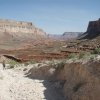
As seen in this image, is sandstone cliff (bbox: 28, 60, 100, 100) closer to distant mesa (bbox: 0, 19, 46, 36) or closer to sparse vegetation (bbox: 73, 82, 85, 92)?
sparse vegetation (bbox: 73, 82, 85, 92)

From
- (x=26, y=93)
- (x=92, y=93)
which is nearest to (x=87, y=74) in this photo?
(x=92, y=93)

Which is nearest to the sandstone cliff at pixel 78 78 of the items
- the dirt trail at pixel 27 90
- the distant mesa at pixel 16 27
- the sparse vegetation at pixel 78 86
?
the sparse vegetation at pixel 78 86

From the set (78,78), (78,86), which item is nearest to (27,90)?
(78,78)

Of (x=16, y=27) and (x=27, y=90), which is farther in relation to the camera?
(x=16, y=27)

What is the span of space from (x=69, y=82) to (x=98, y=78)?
12.3ft

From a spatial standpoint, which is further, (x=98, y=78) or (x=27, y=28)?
(x=27, y=28)

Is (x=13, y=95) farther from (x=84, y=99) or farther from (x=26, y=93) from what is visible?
(x=84, y=99)

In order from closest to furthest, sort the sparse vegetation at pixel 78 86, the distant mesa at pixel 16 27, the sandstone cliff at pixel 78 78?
the sandstone cliff at pixel 78 78, the sparse vegetation at pixel 78 86, the distant mesa at pixel 16 27

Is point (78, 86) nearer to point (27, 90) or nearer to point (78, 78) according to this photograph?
point (78, 78)

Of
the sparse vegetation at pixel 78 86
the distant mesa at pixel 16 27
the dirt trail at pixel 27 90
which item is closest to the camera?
the sparse vegetation at pixel 78 86

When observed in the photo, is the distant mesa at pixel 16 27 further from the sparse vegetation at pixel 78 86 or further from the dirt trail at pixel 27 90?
the sparse vegetation at pixel 78 86

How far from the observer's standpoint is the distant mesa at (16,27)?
467ft

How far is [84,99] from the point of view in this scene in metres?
12.8

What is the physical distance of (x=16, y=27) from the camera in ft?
497
